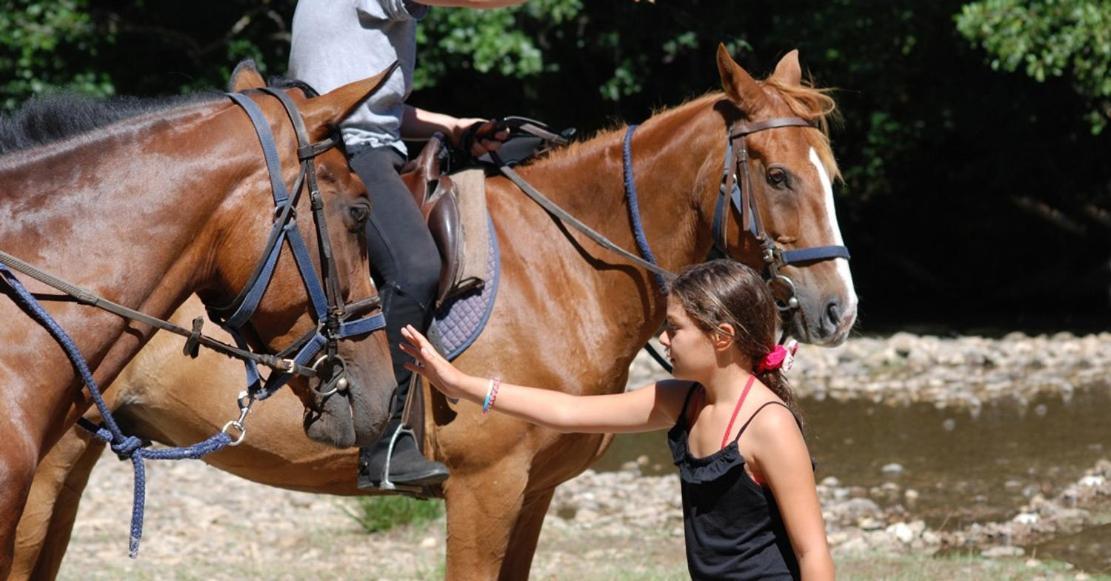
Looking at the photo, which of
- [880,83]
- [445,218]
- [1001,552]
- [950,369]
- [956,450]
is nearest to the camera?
[445,218]

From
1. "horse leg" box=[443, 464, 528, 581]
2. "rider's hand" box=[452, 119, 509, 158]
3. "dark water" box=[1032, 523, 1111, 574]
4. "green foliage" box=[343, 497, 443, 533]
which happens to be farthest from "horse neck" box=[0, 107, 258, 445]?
"dark water" box=[1032, 523, 1111, 574]

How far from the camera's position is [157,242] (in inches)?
125

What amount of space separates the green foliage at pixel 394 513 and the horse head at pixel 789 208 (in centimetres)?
397

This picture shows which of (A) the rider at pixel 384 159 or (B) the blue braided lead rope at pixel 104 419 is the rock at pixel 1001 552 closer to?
(A) the rider at pixel 384 159

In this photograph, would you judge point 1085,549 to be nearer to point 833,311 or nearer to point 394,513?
point 833,311

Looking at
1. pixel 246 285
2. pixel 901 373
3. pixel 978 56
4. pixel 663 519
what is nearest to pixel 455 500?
pixel 246 285

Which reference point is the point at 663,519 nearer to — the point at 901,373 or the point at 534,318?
the point at 534,318

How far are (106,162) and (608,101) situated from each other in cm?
1533

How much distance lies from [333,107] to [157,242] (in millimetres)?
560

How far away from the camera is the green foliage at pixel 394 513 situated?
8.09 metres

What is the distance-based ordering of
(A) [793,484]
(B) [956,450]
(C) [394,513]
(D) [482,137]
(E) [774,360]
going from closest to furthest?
1. (A) [793,484]
2. (E) [774,360]
3. (D) [482,137]
4. (C) [394,513]
5. (B) [956,450]

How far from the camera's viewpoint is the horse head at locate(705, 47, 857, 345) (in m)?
4.58

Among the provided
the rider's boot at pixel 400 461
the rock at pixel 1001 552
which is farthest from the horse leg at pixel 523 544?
→ the rock at pixel 1001 552

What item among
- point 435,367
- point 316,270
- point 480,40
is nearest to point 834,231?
point 435,367
